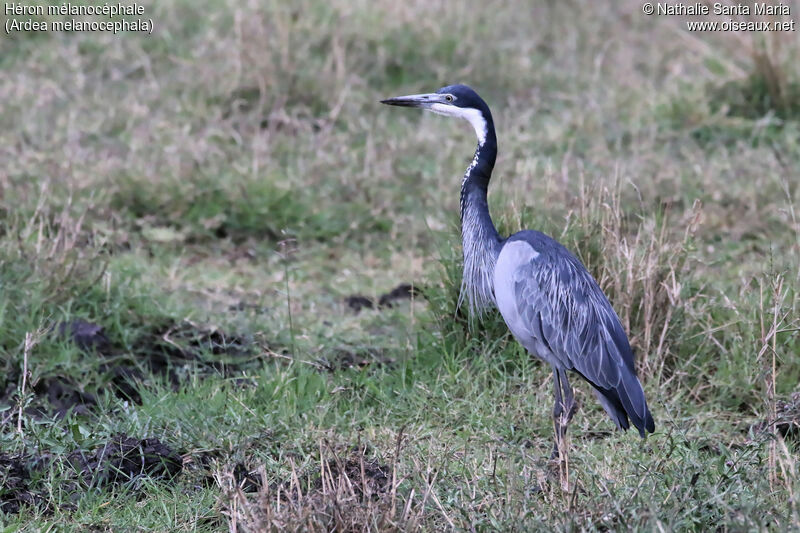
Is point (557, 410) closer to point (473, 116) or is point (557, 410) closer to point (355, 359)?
point (355, 359)

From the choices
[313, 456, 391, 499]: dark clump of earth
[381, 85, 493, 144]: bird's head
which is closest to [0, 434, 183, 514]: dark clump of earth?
[313, 456, 391, 499]: dark clump of earth

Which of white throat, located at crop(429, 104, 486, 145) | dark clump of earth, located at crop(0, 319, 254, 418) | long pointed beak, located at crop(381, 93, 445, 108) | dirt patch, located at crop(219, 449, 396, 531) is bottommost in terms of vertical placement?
dark clump of earth, located at crop(0, 319, 254, 418)

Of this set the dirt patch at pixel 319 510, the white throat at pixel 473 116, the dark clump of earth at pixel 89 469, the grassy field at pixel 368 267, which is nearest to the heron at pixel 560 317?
the grassy field at pixel 368 267

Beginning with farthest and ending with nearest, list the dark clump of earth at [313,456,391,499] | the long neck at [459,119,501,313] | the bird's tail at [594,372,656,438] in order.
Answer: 1. the long neck at [459,119,501,313]
2. the bird's tail at [594,372,656,438]
3. the dark clump of earth at [313,456,391,499]

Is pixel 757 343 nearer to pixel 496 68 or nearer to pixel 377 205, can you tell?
pixel 377 205

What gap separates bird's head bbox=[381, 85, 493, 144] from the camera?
4.62 metres

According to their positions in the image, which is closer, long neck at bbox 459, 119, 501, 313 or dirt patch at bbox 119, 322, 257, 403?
long neck at bbox 459, 119, 501, 313

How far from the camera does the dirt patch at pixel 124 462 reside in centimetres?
378

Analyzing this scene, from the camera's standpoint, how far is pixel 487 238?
4.42 meters

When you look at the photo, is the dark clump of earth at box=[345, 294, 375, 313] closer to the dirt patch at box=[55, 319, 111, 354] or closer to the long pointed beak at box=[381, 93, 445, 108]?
the long pointed beak at box=[381, 93, 445, 108]

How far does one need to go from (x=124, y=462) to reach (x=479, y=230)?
1.67m

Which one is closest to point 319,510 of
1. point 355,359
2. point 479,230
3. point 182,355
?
point 479,230

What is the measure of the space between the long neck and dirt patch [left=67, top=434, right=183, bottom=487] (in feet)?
4.59

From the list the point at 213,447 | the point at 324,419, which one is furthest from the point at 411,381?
the point at 213,447
